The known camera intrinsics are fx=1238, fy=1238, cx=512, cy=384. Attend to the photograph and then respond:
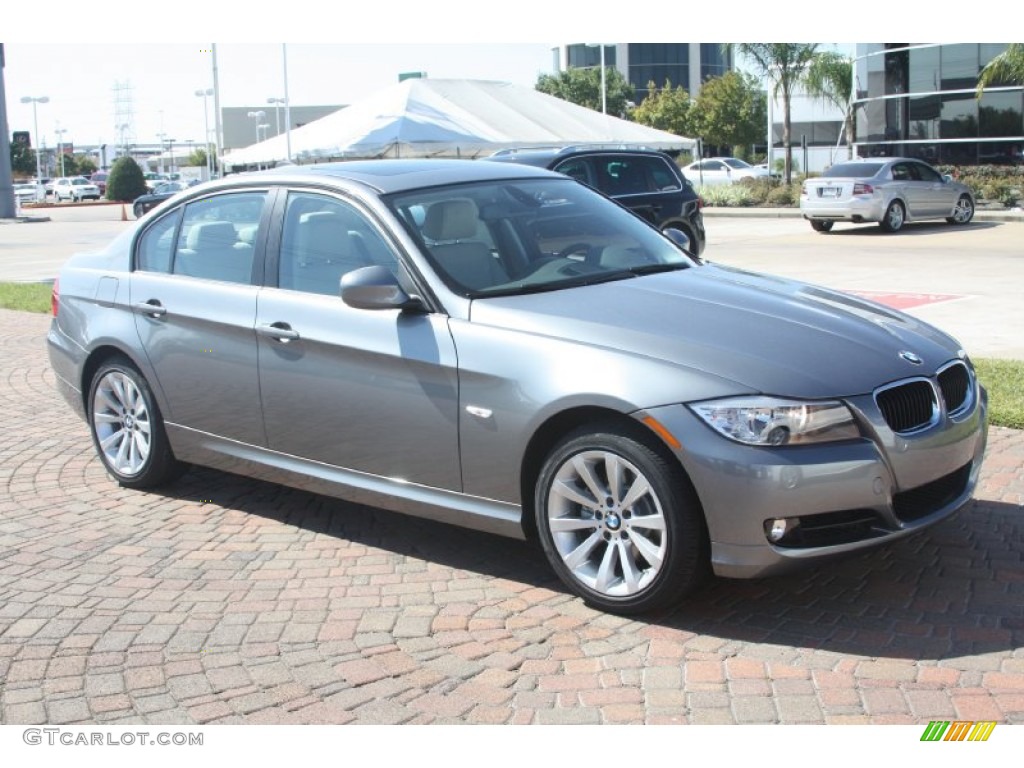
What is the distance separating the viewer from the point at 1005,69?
32.0m

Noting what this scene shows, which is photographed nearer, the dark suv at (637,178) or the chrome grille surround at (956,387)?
the chrome grille surround at (956,387)

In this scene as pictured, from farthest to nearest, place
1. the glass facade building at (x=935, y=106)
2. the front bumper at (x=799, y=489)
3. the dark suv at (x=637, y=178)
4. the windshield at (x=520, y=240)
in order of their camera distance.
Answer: the glass facade building at (x=935, y=106)
the dark suv at (x=637, y=178)
the windshield at (x=520, y=240)
the front bumper at (x=799, y=489)

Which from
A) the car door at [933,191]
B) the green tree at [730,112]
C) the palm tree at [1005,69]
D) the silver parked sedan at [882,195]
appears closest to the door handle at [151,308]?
the silver parked sedan at [882,195]

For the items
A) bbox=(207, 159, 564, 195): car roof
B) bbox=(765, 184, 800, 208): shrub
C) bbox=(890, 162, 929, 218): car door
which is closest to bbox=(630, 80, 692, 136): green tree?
bbox=(765, 184, 800, 208): shrub

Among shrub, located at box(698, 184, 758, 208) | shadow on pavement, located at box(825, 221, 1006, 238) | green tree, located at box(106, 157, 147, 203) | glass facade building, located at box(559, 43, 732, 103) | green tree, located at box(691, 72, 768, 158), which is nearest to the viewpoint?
shadow on pavement, located at box(825, 221, 1006, 238)

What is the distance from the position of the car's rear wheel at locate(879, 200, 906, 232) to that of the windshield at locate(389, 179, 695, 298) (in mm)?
20279

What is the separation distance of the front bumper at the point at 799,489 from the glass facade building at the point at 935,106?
104ft

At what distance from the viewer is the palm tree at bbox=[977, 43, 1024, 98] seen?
30.5 metres

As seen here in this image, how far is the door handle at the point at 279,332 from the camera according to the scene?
567cm

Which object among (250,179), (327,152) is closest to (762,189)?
(327,152)

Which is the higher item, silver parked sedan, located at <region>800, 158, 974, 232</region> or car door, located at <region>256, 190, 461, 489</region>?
silver parked sedan, located at <region>800, 158, 974, 232</region>

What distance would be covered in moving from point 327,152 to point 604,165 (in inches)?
509

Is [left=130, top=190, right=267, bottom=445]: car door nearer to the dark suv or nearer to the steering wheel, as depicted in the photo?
the steering wheel

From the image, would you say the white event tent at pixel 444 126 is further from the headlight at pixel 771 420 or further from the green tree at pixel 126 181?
the green tree at pixel 126 181
